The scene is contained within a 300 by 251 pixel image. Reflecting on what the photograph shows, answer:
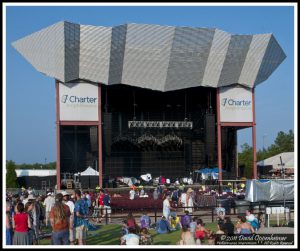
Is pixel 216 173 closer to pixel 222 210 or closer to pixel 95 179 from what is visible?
pixel 95 179

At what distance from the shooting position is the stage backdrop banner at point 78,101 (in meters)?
42.3

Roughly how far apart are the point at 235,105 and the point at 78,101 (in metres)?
12.6

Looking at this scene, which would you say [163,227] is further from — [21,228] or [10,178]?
[10,178]

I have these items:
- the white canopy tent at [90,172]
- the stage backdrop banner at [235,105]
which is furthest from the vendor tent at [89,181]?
the stage backdrop banner at [235,105]

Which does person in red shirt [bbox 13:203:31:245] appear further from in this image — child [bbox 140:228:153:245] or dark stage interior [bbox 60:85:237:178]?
dark stage interior [bbox 60:85:237:178]

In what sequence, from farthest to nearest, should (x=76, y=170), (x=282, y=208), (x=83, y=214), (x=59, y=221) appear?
(x=76, y=170) → (x=282, y=208) → (x=83, y=214) → (x=59, y=221)

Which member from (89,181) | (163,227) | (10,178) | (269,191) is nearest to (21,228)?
(163,227)

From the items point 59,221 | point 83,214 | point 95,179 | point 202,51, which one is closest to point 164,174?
point 95,179

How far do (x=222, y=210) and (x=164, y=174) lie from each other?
101 feet

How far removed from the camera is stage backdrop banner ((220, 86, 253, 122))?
1773 inches

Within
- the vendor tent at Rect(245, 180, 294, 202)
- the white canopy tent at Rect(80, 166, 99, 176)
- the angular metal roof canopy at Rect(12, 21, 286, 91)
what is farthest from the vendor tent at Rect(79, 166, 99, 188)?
the vendor tent at Rect(245, 180, 294, 202)

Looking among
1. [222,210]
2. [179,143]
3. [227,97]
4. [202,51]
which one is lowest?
[222,210]

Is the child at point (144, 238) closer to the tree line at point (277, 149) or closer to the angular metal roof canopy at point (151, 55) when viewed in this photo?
the angular metal roof canopy at point (151, 55)

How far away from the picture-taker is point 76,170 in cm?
4831
